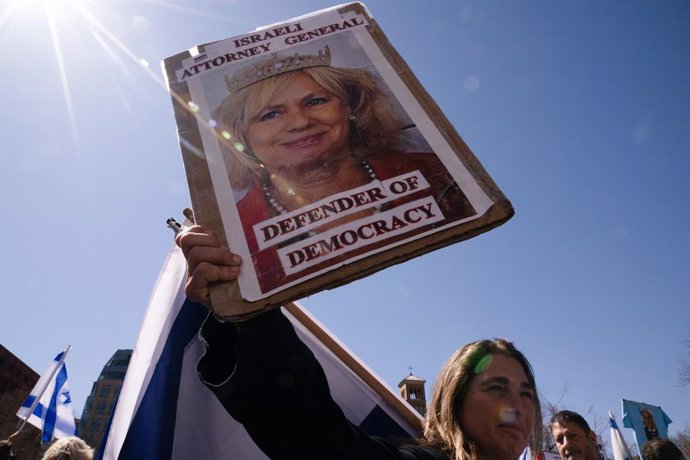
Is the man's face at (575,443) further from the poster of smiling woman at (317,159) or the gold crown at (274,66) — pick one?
the gold crown at (274,66)

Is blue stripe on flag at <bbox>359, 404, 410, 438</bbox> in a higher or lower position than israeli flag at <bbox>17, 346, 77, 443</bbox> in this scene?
lower

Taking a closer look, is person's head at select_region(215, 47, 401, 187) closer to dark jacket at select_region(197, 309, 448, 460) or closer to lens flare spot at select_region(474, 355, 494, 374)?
dark jacket at select_region(197, 309, 448, 460)

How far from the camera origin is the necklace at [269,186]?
1.15 meters

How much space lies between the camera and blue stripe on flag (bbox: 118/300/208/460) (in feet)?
6.22

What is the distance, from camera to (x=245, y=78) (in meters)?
1.50

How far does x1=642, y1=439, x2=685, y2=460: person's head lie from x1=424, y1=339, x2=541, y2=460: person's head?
3367mm

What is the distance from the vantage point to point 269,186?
1.20 meters

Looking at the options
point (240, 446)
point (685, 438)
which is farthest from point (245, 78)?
point (685, 438)

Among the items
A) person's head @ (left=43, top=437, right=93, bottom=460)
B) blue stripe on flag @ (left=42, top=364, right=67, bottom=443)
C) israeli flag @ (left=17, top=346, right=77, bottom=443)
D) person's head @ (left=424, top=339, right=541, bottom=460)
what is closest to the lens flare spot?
person's head @ (left=424, top=339, right=541, bottom=460)

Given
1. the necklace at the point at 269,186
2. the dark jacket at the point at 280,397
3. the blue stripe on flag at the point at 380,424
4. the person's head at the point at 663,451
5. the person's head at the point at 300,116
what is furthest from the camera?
the person's head at the point at 663,451

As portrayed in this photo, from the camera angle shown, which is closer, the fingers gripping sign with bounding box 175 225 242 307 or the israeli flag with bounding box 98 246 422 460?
the fingers gripping sign with bounding box 175 225 242 307

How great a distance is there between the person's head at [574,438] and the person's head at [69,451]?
4330 millimetres

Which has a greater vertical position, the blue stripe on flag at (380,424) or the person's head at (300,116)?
the person's head at (300,116)

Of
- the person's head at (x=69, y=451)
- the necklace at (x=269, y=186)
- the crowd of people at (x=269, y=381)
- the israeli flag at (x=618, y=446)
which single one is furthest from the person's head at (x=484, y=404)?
the israeli flag at (x=618, y=446)
